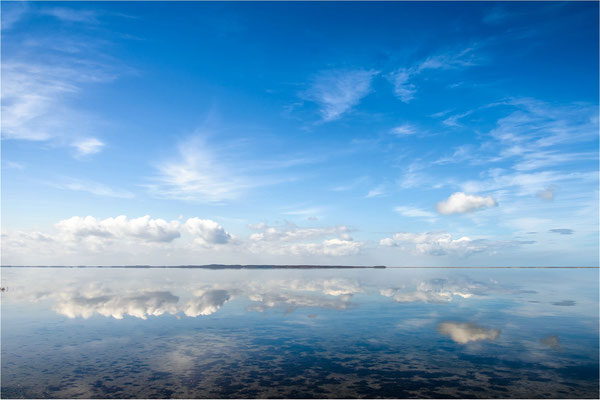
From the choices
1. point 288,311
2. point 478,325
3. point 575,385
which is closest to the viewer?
point 575,385

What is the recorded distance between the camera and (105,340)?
24344mm

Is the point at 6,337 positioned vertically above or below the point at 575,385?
below

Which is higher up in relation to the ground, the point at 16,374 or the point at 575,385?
the point at 575,385

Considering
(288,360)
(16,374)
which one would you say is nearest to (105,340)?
(16,374)

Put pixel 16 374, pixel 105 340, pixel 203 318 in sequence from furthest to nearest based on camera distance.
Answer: pixel 203 318 < pixel 105 340 < pixel 16 374

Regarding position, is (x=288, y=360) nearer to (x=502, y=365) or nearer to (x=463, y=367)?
→ (x=463, y=367)

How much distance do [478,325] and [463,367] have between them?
42.0ft

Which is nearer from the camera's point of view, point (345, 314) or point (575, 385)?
point (575, 385)

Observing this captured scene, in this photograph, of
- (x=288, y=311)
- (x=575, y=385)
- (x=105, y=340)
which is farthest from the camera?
(x=288, y=311)

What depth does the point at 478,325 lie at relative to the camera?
2906 cm

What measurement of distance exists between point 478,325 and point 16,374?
100ft

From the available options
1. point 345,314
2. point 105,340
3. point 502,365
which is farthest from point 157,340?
point 502,365

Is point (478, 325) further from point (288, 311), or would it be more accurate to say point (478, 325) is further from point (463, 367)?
point (288, 311)

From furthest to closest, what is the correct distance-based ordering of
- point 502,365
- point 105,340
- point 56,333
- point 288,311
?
1. point 288,311
2. point 56,333
3. point 105,340
4. point 502,365
